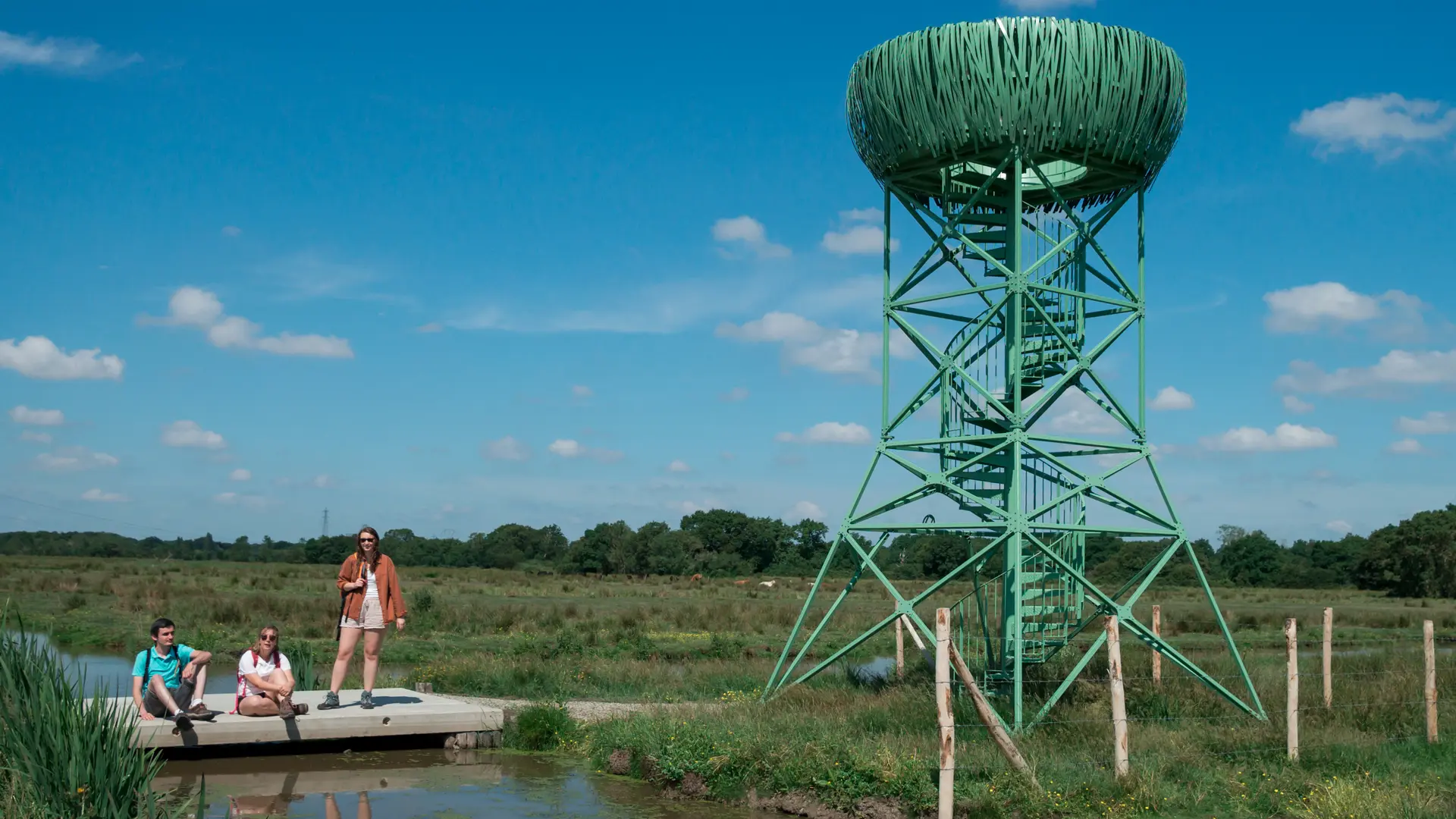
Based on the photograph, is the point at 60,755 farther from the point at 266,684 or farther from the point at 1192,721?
the point at 1192,721

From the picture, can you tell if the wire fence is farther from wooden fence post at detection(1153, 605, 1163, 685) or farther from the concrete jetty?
the concrete jetty

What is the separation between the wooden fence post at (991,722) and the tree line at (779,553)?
46.7m

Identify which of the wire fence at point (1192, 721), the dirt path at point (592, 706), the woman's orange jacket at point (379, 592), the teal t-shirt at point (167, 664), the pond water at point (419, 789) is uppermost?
the woman's orange jacket at point (379, 592)

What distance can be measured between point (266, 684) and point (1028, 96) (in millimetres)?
11976

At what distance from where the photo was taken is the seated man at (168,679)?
1315 cm

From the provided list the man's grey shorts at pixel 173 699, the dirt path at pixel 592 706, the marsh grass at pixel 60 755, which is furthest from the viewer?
the dirt path at pixel 592 706

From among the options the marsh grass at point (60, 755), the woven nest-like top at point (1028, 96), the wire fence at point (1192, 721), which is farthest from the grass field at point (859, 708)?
the woven nest-like top at point (1028, 96)

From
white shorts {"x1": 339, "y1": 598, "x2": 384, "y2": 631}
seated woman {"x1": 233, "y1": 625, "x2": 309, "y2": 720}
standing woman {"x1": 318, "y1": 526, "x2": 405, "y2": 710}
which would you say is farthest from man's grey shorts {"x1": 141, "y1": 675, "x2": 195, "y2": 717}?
white shorts {"x1": 339, "y1": 598, "x2": 384, "y2": 631}

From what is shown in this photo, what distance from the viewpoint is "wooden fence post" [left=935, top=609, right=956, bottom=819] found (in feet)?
35.5

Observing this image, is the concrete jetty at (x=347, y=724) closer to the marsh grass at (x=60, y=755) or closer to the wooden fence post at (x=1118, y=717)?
the marsh grass at (x=60, y=755)

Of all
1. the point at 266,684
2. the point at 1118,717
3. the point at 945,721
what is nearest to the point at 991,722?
the point at 945,721

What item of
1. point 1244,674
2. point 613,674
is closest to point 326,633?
point 613,674

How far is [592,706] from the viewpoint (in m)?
18.0

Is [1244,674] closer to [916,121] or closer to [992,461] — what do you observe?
[992,461]
